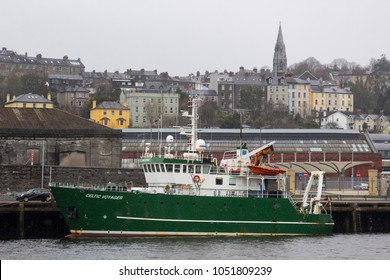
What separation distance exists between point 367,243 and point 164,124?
300 ft

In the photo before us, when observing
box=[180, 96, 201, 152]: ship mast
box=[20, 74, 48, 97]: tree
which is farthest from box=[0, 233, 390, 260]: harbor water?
box=[20, 74, 48, 97]: tree

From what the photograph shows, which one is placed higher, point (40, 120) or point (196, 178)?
point (40, 120)

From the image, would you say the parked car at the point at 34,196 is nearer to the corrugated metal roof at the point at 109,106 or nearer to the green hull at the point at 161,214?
the green hull at the point at 161,214

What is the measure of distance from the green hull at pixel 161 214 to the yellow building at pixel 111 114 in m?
90.8

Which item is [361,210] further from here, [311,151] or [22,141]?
[311,151]

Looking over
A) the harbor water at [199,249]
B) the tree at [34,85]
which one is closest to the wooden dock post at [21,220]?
the harbor water at [199,249]

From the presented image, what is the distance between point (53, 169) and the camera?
6831cm

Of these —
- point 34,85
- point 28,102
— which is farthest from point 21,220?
point 34,85

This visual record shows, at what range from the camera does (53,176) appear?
6825 centimetres

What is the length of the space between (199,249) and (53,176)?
19496mm

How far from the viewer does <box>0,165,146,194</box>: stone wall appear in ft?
220

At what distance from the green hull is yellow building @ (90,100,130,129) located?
90771 mm

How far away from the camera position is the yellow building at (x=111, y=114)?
14838 centimetres

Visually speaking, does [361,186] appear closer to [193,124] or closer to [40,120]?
[40,120]
